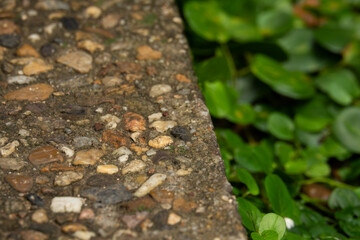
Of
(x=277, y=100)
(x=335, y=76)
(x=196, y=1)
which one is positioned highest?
(x=196, y=1)

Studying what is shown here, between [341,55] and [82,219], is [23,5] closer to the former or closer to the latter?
[82,219]

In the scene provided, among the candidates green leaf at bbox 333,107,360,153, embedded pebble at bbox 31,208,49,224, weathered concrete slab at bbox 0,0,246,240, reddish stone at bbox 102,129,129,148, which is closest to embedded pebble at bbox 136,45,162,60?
weathered concrete slab at bbox 0,0,246,240

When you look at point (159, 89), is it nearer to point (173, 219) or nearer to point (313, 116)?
point (173, 219)

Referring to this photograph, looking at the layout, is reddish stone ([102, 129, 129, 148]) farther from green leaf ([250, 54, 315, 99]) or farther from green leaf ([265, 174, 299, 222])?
green leaf ([250, 54, 315, 99])

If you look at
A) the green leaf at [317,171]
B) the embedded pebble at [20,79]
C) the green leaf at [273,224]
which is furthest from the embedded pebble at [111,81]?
the green leaf at [317,171]

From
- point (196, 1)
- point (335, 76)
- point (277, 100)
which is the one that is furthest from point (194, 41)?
point (335, 76)

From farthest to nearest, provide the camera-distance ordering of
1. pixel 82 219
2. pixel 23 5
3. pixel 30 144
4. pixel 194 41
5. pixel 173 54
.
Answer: pixel 194 41 → pixel 23 5 → pixel 173 54 → pixel 30 144 → pixel 82 219

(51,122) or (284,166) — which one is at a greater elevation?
(51,122)
